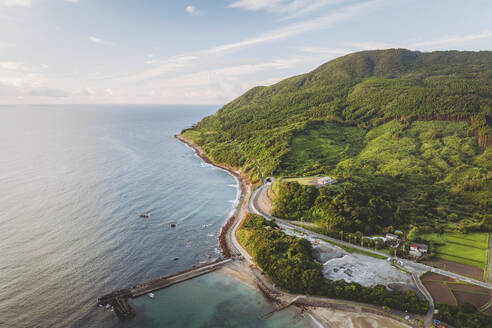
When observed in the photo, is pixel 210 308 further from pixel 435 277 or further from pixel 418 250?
pixel 418 250

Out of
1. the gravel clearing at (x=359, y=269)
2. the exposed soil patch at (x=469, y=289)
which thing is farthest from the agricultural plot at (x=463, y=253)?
the gravel clearing at (x=359, y=269)

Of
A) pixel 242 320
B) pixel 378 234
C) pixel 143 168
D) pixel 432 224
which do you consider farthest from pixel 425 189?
pixel 143 168

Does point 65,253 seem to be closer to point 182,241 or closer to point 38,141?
point 182,241

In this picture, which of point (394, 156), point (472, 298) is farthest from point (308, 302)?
point (394, 156)

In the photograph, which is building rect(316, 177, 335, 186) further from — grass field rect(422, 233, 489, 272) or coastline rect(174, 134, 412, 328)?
coastline rect(174, 134, 412, 328)

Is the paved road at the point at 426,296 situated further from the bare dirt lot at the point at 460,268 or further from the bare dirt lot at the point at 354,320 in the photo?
the bare dirt lot at the point at 460,268
